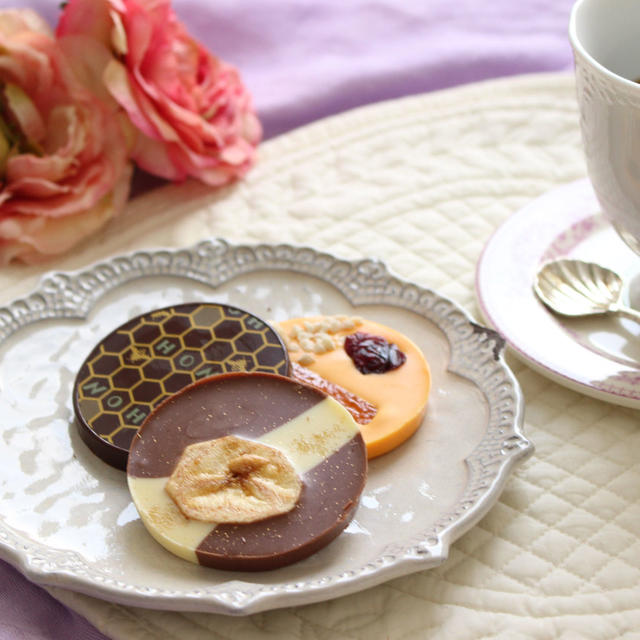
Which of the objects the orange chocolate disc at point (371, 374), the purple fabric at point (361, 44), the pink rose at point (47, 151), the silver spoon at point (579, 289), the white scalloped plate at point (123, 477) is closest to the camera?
the white scalloped plate at point (123, 477)

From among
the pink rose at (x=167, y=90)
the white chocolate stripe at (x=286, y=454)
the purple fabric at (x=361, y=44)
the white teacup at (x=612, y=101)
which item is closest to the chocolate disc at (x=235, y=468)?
the white chocolate stripe at (x=286, y=454)

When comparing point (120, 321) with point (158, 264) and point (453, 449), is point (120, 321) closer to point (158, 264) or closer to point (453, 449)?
point (158, 264)

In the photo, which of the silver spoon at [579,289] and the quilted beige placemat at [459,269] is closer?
the quilted beige placemat at [459,269]

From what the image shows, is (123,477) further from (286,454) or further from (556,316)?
(556,316)

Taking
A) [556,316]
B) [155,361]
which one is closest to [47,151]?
[155,361]

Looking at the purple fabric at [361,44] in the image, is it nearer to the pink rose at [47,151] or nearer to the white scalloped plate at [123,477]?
the pink rose at [47,151]
